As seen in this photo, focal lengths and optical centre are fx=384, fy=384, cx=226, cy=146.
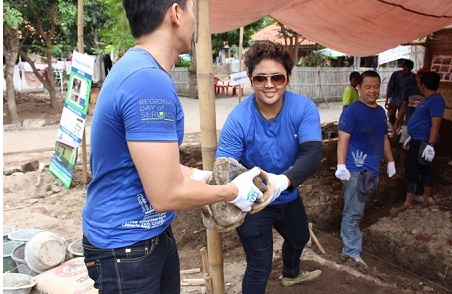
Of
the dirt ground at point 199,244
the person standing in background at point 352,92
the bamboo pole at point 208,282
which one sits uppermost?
the person standing in background at point 352,92

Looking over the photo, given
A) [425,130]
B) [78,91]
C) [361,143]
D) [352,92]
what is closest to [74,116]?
[78,91]

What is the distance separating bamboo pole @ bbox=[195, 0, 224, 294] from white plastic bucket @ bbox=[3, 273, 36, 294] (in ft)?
4.58

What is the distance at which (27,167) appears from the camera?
6.23 metres

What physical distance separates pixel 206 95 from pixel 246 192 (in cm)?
86

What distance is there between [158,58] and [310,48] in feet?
58.9

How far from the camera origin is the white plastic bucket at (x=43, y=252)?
299cm

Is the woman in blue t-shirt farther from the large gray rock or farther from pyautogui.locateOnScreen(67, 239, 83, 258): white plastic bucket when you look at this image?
pyautogui.locateOnScreen(67, 239, 83, 258): white plastic bucket

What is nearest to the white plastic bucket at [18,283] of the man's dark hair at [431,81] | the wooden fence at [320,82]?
the man's dark hair at [431,81]

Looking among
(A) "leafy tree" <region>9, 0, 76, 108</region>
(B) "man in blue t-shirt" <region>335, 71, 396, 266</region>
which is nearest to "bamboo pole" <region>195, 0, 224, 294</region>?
(B) "man in blue t-shirt" <region>335, 71, 396, 266</region>

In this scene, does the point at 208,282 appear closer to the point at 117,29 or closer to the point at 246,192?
the point at 246,192

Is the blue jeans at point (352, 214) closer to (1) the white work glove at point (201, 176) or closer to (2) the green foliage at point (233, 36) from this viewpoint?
(1) the white work glove at point (201, 176)

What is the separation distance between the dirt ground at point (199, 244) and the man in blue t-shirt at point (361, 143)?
464mm

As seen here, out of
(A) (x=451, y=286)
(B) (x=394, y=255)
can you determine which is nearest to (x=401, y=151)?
(B) (x=394, y=255)

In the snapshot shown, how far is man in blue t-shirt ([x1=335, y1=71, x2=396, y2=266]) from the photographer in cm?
343
